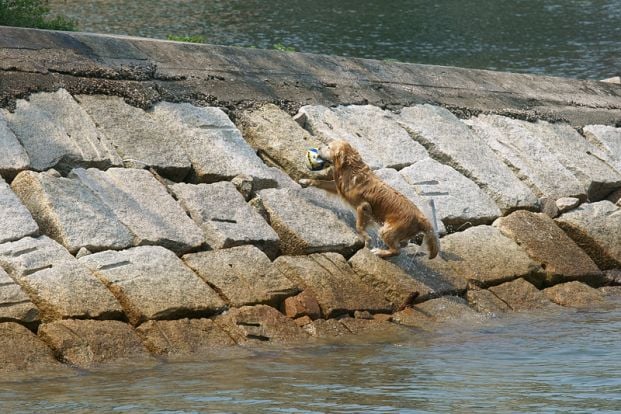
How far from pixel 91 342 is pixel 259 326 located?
126 cm

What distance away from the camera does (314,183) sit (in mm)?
9219

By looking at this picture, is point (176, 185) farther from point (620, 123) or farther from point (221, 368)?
point (620, 123)

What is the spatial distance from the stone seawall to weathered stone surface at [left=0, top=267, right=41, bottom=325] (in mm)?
10

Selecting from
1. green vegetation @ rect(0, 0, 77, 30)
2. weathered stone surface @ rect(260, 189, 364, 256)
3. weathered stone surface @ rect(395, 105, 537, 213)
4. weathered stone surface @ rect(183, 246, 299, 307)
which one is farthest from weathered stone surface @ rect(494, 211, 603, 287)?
green vegetation @ rect(0, 0, 77, 30)

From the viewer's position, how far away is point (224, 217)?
8312 millimetres

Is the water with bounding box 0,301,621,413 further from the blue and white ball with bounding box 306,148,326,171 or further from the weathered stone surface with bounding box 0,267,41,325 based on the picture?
the blue and white ball with bounding box 306,148,326,171

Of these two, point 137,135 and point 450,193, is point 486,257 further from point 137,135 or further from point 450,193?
point 137,135

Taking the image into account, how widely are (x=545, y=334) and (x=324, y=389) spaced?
101 inches

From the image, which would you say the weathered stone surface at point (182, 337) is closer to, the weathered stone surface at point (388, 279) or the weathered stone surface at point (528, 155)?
the weathered stone surface at point (388, 279)

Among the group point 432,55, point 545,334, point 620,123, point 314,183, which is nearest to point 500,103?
point 620,123

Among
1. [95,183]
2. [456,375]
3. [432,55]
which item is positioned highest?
[95,183]

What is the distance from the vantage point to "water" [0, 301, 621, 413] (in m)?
5.74

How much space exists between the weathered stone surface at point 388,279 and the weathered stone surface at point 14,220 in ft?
8.48

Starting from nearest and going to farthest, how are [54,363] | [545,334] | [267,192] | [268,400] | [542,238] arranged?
1. [268,400]
2. [54,363]
3. [545,334]
4. [267,192]
5. [542,238]
